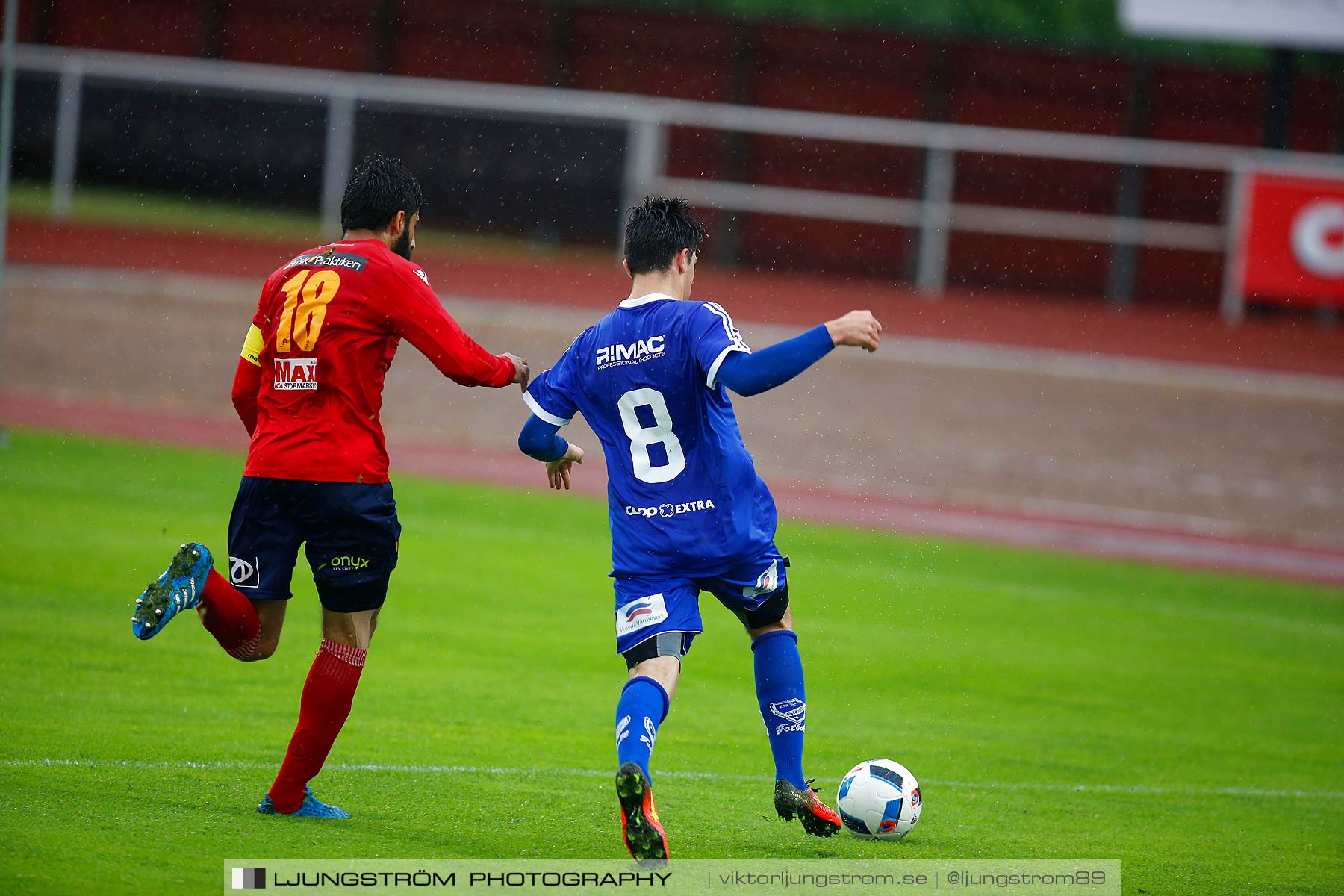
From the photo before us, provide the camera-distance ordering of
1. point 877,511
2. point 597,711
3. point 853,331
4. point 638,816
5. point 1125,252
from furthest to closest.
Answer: point 1125,252 < point 877,511 < point 597,711 < point 853,331 < point 638,816

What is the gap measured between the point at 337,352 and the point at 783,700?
184 cm

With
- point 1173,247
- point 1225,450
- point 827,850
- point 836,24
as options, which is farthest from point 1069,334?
point 827,850

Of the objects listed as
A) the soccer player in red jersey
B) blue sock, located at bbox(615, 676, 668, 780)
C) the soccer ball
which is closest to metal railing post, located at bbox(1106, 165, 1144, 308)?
the soccer ball

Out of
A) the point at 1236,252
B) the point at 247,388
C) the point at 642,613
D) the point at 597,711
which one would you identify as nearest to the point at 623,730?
the point at 642,613

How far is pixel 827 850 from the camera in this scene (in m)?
4.73

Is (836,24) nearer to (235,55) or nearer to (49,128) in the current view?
(235,55)

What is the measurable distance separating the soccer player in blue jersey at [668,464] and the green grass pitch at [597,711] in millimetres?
686

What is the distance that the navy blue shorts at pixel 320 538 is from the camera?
14.9 feet

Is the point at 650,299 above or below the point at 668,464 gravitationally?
above

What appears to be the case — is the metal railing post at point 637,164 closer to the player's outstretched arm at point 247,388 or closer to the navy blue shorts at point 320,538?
the player's outstretched arm at point 247,388

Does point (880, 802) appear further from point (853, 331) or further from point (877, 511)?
point (877, 511)

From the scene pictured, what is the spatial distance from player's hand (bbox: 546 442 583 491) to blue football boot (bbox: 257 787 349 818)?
1.27m

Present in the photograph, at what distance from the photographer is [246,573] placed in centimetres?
464

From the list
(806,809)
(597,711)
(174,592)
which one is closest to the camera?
(174,592)
